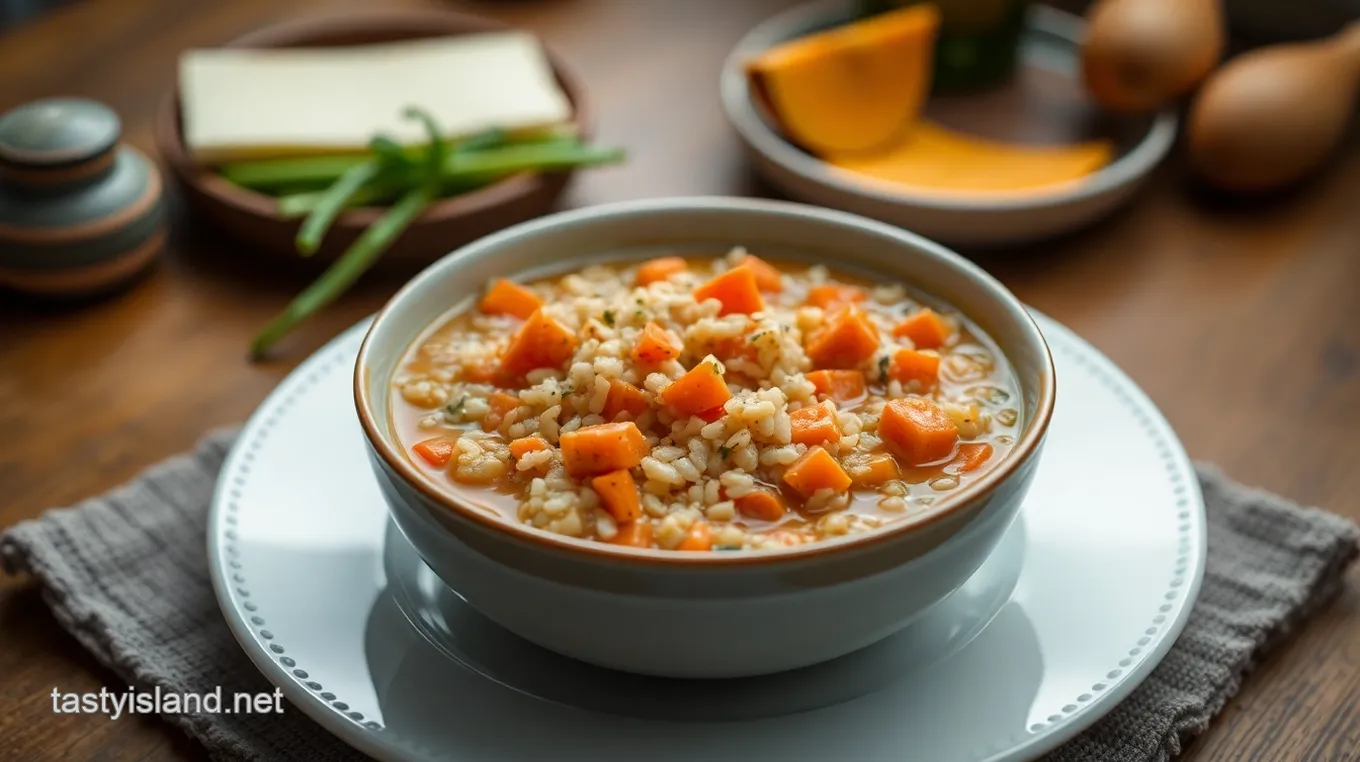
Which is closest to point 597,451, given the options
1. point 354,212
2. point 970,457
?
point 970,457

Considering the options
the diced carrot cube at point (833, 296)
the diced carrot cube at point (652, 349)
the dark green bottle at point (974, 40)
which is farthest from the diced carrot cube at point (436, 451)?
the dark green bottle at point (974, 40)

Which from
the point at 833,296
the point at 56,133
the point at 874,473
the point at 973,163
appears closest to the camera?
the point at 874,473

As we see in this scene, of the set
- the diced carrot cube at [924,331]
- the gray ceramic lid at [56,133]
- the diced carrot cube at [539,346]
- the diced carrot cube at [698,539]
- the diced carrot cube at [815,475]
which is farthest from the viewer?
the gray ceramic lid at [56,133]

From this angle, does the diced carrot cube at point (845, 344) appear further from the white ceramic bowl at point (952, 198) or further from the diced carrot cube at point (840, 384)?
the white ceramic bowl at point (952, 198)

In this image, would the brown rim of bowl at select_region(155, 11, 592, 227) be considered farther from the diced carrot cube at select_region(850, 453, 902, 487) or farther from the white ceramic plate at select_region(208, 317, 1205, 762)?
the diced carrot cube at select_region(850, 453, 902, 487)

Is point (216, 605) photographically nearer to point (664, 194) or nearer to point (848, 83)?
point (664, 194)

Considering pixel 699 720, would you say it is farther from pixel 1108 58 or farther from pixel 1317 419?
pixel 1108 58
